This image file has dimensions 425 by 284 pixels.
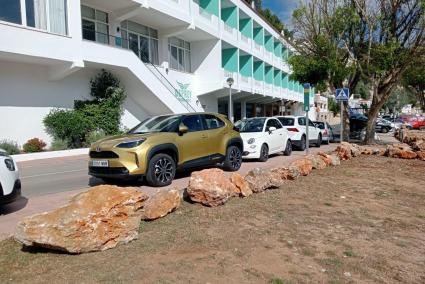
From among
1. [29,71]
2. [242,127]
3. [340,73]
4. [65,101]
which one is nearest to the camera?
[242,127]

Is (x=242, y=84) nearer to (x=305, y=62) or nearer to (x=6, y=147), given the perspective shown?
(x=305, y=62)

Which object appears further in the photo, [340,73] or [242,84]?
[242,84]

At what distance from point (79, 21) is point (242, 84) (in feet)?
58.6

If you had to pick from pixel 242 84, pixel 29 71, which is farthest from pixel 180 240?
pixel 242 84

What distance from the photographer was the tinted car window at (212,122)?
32.8 ft

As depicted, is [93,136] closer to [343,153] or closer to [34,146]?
[34,146]

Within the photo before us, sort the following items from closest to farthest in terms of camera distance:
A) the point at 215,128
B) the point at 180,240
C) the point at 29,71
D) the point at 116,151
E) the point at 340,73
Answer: the point at 180,240, the point at 116,151, the point at 215,128, the point at 29,71, the point at 340,73

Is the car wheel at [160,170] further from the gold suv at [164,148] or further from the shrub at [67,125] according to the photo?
the shrub at [67,125]

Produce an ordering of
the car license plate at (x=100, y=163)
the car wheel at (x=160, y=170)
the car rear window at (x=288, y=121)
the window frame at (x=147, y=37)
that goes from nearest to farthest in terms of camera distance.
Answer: the car license plate at (x=100, y=163) → the car wheel at (x=160, y=170) → the car rear window at (x=288, y=121) → the window frame at (x=147, y=37)

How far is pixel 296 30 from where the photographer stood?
22.7 meters

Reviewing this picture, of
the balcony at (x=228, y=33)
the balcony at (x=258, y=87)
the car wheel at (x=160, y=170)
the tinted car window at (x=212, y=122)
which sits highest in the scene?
the balcony at (x=228, y=33)

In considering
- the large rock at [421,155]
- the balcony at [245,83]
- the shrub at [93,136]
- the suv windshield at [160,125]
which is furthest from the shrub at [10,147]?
the balcony at [245,83]

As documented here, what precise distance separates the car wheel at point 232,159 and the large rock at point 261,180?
256 cm

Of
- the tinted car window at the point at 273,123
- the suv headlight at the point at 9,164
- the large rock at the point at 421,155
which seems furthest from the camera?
the tinted car window at the point at 273,123
